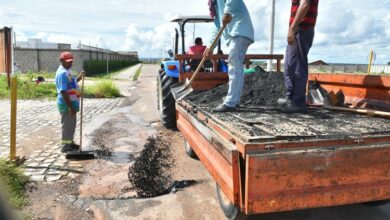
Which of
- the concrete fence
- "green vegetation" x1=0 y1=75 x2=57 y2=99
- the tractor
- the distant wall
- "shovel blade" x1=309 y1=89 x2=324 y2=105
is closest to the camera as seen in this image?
"shovel blade" x1=309 y1=89 x2=324 y2=105

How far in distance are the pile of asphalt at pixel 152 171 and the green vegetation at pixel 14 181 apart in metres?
1.23

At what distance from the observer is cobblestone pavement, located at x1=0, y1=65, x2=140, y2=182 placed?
16.2 ft

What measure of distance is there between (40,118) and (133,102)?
400 cm

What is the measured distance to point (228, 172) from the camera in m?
2.70

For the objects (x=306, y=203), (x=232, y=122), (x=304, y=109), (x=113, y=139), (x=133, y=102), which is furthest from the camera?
(x=133, y=102)

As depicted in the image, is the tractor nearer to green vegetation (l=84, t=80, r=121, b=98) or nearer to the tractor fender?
the tractor fender

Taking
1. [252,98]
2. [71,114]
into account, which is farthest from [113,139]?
[252,98]

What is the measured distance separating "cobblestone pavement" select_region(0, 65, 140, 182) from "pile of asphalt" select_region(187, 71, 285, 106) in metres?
2.00

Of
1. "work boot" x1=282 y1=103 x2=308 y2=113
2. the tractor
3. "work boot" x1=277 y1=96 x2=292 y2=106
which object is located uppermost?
the tractor

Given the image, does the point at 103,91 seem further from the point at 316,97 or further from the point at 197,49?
the point at 316,97

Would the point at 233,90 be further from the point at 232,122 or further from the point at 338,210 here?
the point at 338,210

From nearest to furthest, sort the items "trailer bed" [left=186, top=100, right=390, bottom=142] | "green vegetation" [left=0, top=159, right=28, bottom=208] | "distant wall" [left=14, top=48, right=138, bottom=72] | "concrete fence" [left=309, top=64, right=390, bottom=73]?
"trailer bed" [left=186, top=100, right=390, bottom=142]
"green vegetation" [left=0, top=159, right=28, bottom=208]
"distant wall" [left=14, top=48, right=138, bottom=72]
"concrete fence" [left=309, top=64, right=390, bottom=73]

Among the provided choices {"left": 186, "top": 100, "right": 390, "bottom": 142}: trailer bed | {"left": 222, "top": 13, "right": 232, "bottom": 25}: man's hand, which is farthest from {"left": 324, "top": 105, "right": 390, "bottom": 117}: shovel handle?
{"left": 222, "top": 13, "right": 232, "bottom": 25}: man's hand

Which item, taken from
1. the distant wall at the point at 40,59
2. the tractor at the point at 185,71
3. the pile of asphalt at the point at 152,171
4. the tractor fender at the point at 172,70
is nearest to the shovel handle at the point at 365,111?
the tractor at the point at 185,71
